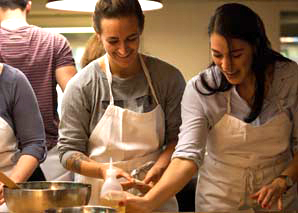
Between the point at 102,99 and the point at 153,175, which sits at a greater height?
the point at 102,99

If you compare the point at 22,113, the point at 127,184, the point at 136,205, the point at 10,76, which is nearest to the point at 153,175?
the point at 127,184

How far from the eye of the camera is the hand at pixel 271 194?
185 centimetres

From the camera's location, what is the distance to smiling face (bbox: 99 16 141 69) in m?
2.02

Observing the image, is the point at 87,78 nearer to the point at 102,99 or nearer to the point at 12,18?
the point at 102,99

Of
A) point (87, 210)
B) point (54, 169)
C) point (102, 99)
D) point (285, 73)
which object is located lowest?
point (54, 169)

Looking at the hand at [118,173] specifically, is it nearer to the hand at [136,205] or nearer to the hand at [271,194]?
the hand at [136,205]

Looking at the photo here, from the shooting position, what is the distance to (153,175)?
2.05m

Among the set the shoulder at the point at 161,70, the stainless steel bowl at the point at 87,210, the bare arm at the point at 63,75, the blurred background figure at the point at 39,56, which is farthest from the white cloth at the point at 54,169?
the stainless steel bowl at the point at 87,210

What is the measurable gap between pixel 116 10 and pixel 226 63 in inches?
16.5

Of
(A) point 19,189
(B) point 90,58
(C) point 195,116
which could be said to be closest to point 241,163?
(C) point 195,116

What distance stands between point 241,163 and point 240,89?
0.24 meters

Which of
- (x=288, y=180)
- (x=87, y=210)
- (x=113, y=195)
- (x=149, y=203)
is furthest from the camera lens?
(x=288, y=180)

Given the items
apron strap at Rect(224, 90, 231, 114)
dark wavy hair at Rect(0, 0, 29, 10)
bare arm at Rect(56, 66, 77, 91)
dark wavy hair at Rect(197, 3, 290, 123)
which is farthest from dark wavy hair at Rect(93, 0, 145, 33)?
dark wavy hair at Rect(0, 0, 29, 10)

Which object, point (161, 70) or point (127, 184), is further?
A: point (161, 70)
